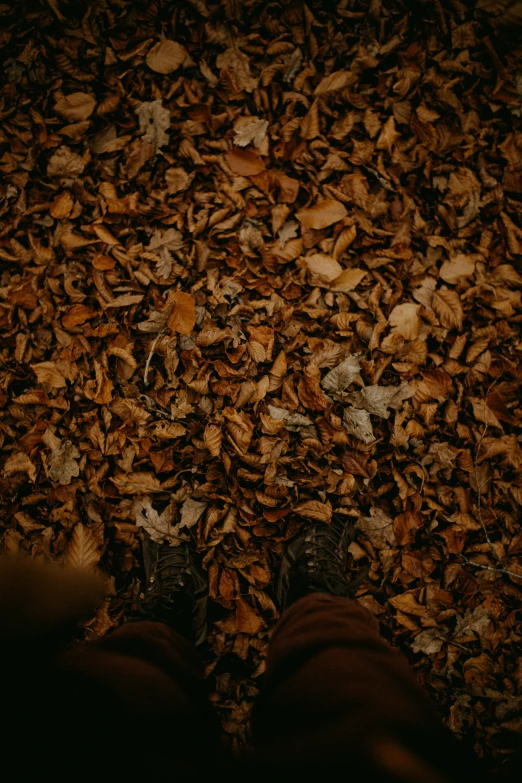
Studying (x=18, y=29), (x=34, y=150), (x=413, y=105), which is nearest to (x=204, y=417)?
(x=34, y=150)

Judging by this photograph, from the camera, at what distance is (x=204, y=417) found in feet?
5.44

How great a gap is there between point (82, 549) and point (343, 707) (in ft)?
3.78

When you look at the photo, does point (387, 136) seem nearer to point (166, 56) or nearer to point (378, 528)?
point (166, 56)

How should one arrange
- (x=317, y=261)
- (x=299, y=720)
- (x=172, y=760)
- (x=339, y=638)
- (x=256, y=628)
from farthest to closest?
(x=317, y=261) → (x=256, y=628) → (x=339, y=638) → (x=299, y=720) → (x=172, y=760)

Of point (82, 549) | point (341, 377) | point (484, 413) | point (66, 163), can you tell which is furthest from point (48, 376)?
point (484, 413)

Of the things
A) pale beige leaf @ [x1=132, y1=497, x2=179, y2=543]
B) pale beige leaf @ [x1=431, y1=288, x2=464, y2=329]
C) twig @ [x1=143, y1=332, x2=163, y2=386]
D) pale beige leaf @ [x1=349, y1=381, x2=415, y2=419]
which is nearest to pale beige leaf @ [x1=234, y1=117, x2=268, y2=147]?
twig @ [x1=143, y1=332, x2=163, y2=386]

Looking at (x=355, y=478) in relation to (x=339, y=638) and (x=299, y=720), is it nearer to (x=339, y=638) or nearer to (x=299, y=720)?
(x=339, y=638)

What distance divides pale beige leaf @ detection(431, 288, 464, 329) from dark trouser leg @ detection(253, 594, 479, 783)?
1182 millimetres

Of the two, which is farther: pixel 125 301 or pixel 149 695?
pixel 125 301

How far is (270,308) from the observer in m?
1.70

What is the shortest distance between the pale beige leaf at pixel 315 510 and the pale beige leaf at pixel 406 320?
0.76 m

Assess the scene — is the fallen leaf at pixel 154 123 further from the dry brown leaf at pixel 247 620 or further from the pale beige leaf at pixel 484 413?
the dry brown leaf at pixel 247 620

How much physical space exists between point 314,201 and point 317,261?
0.26 meters

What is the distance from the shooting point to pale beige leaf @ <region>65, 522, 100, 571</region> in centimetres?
162
